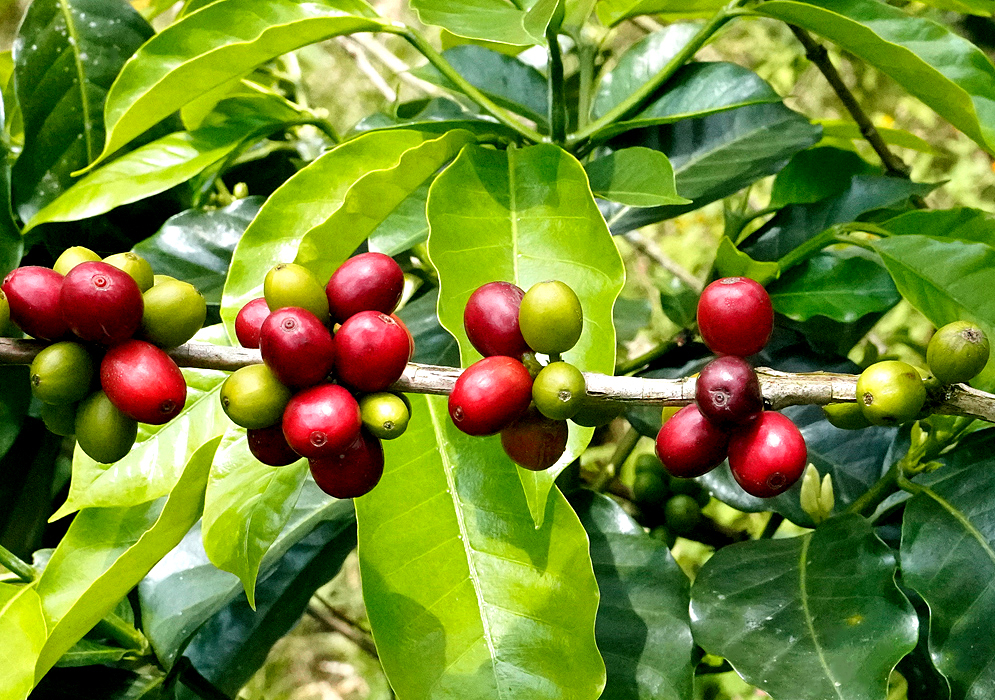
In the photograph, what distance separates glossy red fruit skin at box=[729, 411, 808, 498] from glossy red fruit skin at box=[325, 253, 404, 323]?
9.8 inches

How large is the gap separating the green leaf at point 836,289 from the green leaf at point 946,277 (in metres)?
0.13

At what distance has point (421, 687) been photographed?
27.3 inches

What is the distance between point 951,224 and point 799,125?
269mm

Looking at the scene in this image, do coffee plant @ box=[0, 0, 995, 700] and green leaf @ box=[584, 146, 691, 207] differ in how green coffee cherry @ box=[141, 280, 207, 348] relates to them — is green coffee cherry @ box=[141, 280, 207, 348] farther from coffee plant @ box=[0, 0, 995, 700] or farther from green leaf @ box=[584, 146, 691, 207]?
green leaf @ box=[584, 146, 691, 207]

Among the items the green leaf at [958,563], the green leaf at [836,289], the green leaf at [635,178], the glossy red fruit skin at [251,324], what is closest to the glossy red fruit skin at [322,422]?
the glossy red fruit skin at [251,324]

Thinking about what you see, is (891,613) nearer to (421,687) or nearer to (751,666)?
(751,666)

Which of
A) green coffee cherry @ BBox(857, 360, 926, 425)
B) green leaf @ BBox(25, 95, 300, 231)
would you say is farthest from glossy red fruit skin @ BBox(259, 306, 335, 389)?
green leaf @ BBox(25, 95, 300, 231)

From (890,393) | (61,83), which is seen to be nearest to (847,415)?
(890,393)

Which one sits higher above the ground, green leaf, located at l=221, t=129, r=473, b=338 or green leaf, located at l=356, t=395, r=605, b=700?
green leaf, located at l=221, t=129, r=473, b=338

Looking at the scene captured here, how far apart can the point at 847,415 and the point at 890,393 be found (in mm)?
44

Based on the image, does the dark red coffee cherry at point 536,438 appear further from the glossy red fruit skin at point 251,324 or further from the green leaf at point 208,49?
the green leaf at point 208,49

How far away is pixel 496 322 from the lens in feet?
1.69

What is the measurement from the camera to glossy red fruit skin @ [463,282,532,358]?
1.69ft

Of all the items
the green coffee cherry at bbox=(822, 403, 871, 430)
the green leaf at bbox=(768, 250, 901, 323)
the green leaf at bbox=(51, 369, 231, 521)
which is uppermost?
the green coffee cherry at bbox=(822, 403, 871, 430)
